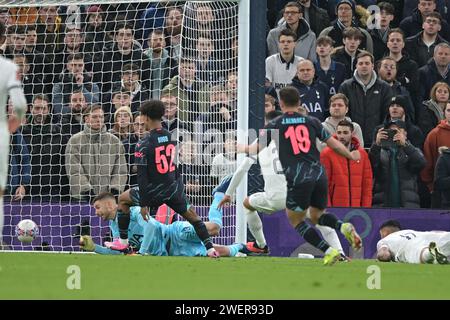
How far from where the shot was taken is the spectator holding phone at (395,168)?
16734mm

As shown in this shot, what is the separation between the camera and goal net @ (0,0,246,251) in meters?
16.5

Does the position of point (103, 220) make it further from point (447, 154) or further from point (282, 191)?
point (447, 154)

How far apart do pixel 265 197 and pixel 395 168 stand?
2969 mm

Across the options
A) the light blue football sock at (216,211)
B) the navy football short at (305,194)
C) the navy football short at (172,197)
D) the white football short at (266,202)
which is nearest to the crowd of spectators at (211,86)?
the light blue football sock at (216,211)

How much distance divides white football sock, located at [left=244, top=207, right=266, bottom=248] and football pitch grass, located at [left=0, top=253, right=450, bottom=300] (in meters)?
0.94

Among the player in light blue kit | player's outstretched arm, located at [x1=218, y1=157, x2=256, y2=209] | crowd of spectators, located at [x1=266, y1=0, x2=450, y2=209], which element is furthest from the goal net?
crowd of spectators, located at [x1=266, y1=0, x2=450, y2=209]

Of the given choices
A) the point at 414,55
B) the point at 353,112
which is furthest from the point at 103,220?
the point at 414,55

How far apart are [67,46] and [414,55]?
5.62 meters

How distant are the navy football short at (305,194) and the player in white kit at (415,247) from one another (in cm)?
162

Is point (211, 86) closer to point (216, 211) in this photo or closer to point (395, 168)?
point (216, 211)

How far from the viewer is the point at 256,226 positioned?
Answer: 49.7 ft

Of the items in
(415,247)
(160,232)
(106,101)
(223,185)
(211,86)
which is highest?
(211,86)

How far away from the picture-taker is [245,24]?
623 inches

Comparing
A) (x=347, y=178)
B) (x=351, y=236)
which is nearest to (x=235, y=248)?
(x=347, y=178)
